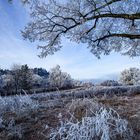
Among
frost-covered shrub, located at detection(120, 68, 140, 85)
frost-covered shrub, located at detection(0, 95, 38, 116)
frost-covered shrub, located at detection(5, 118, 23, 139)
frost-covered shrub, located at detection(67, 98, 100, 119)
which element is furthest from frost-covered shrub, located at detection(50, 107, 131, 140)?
frost-covered shrub, located at detection(120, 68, 140, 85)

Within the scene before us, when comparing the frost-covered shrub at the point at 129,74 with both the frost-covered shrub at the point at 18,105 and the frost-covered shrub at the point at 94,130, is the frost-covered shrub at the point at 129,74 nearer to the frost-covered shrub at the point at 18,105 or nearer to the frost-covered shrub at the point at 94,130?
the frost-covered shrub at the point at 18,105

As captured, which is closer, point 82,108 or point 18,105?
point 82,108

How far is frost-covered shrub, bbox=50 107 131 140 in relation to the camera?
4160 millimetres

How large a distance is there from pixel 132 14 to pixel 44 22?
17.4 feet

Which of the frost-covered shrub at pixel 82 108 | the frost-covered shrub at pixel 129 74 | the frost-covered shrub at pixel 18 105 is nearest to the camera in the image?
the frost-covered shrub at pixel 82 108

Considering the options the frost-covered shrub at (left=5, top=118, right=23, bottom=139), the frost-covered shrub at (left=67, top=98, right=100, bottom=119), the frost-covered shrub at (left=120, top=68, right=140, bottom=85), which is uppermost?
the frost-covered shrub at (left=120, top=68, right=140, bottom=85)

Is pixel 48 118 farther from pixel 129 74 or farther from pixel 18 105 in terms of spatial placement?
pixel 129 74

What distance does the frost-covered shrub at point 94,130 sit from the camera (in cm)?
416

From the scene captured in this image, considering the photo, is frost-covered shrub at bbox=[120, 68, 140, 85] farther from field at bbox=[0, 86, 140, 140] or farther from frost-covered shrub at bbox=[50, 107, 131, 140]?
frost-covered shrub at bbox=[50, 107, 131, 140]

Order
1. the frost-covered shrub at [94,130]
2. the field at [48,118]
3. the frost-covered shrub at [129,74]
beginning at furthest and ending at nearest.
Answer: the frost-covered shrub at [129,74], the field at [48,118], the frost-covered shrub at [94,130]

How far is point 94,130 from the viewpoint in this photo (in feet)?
14.0

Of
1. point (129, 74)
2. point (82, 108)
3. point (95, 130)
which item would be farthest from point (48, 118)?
point (129, 74)

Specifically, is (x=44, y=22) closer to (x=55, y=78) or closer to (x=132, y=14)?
(x=132, y=14)

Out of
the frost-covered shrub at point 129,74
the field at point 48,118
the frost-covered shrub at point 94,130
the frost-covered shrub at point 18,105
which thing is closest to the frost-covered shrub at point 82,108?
the field at point 48,118
